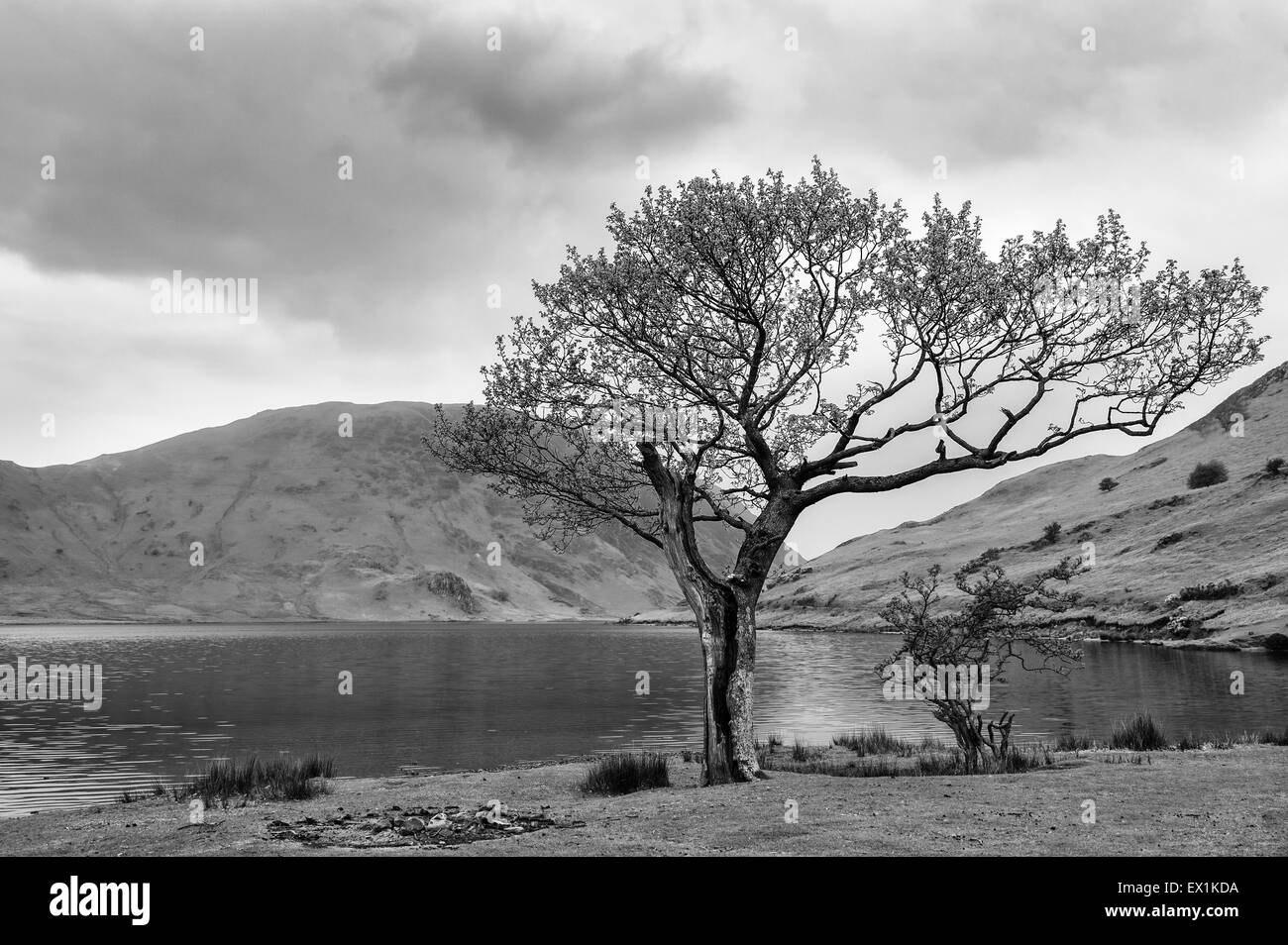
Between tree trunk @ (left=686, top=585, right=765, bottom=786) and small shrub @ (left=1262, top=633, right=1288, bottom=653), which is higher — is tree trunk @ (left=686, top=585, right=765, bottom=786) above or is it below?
above

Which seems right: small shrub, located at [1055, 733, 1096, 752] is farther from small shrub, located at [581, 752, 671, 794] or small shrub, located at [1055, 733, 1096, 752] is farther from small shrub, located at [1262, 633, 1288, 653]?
small shrub, located at [1262, 633, 1288, 653]

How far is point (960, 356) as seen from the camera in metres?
24.0

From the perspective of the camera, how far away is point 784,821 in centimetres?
1515

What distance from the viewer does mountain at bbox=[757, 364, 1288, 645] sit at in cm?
8775

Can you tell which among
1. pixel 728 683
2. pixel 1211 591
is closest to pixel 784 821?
pixel 728 683

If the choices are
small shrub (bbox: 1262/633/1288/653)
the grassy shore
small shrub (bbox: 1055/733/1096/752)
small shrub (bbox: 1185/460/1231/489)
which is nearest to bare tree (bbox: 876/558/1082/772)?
the grassy shore

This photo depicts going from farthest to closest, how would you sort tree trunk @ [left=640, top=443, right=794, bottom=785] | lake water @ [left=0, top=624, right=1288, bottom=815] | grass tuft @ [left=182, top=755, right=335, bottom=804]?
lake water @ [left=0, top=624, right=1288, bottom=815] → grass tuft @ [left=182, top=755, right=335, bottom=804] → tree trunk @ [left=640, top=443, right=794, bottom=785]

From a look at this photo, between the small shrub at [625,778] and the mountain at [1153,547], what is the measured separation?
177 ft

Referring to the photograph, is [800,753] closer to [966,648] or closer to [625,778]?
[966,648]

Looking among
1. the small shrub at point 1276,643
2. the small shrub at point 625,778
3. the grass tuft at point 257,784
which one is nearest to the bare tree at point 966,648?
the small shrub at point 625,778

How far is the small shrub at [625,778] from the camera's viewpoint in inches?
892

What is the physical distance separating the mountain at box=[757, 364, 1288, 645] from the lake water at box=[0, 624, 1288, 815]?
10675 millimetres
